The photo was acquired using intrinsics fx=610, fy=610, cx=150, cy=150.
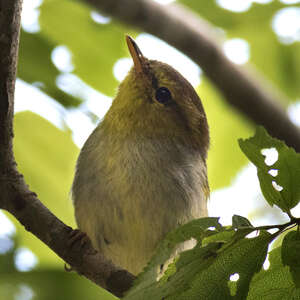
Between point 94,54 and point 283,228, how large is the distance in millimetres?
3040

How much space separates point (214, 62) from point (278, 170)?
117 inches

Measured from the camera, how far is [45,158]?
3938mm

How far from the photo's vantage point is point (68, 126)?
4.04 m

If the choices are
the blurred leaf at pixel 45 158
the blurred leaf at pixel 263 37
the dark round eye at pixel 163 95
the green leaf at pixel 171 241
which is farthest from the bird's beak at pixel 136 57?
the green leaf at pixel 171 241

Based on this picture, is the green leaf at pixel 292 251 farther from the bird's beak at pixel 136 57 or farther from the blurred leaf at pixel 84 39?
the blurred leaf at pixel 84 39

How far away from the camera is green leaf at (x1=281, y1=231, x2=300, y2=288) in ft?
5.94

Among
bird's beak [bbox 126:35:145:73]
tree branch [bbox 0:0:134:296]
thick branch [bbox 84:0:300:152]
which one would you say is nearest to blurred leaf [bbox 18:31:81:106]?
bird's beak [bbox 126:35:145:73]

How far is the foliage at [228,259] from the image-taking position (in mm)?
1794

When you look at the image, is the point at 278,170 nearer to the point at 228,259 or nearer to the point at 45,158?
the point at 228,259

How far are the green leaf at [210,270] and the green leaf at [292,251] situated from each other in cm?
5

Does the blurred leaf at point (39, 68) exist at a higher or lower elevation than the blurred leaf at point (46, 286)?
higher

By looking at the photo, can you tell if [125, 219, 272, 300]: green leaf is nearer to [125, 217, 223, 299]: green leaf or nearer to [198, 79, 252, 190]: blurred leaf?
[125, 217, 223, 299]: green leaf

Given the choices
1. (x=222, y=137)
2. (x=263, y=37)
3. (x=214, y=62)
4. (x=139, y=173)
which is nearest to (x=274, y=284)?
(x=139, y=173)

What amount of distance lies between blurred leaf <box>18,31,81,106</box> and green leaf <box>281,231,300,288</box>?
8.13ft
